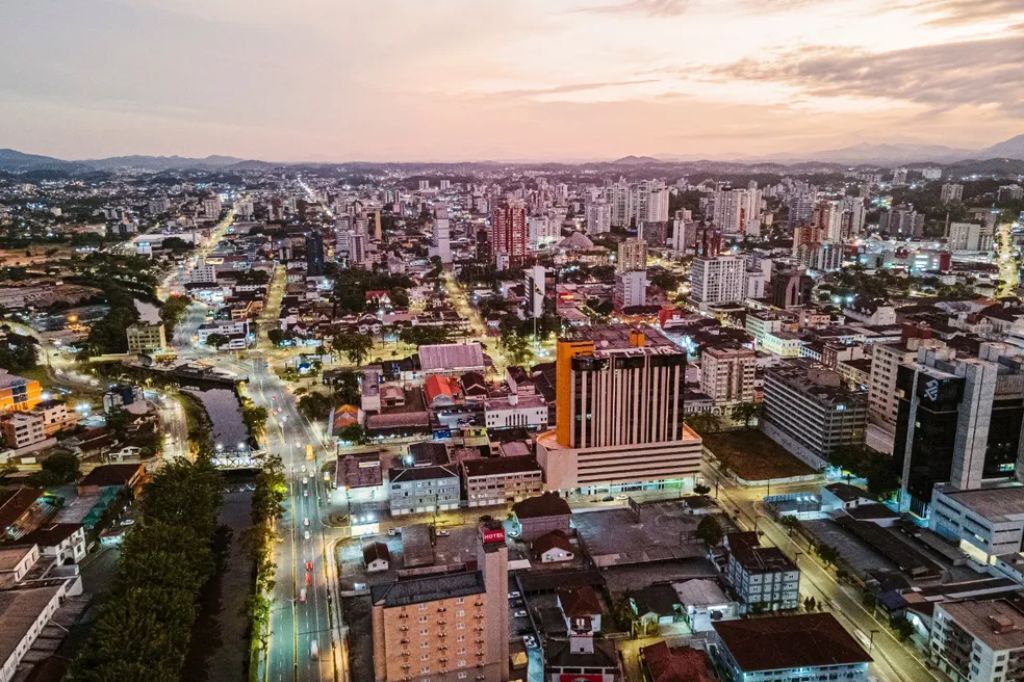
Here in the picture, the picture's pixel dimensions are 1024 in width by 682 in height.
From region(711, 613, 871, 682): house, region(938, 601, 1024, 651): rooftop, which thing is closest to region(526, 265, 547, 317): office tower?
region(711, 613, 871, 682): house

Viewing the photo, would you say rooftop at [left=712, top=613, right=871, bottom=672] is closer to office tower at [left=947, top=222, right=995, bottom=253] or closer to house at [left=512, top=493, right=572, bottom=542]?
house at [left=512, top=493, right=572, bottom=542]

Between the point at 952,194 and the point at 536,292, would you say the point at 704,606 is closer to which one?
the point at 536,292

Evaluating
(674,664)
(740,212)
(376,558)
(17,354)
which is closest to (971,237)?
(740,212)

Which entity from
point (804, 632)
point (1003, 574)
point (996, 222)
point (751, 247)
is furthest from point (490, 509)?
point (996, 222)

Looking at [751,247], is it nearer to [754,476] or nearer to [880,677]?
[754,476]

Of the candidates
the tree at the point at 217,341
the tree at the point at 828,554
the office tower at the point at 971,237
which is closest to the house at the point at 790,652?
the tree at the point at 828,554

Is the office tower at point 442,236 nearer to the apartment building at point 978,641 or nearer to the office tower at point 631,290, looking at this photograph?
the office tower at point 631,290

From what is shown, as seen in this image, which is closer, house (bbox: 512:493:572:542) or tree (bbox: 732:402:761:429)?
house (bbox: 512:493:572:542)
